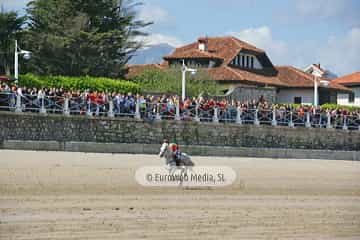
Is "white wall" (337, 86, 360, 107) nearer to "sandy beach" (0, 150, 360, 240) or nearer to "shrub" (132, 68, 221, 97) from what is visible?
"shrub" (132, 68, 221, 97)

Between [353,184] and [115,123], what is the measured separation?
9.27 m

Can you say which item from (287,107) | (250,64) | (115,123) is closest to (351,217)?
(115,123)

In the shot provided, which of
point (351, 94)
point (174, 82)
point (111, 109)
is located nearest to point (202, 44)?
point (174, 82)

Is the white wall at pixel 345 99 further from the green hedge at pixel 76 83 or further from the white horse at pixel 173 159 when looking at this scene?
the white horse at pixel 173 159

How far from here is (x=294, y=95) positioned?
54.1 m

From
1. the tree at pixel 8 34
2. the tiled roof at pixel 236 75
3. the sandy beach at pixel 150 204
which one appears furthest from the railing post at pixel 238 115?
the tiled roof at pixel 236 75

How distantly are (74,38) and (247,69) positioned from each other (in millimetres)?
18248

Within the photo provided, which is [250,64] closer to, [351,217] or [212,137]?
Result: [212,137]

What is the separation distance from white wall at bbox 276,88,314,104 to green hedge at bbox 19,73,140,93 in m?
19.5

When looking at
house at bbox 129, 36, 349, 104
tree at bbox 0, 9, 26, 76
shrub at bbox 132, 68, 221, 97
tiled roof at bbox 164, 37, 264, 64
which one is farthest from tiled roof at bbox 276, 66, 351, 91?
tree at bbox 0, 9, 26, 76

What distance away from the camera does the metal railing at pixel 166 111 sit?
2494cm

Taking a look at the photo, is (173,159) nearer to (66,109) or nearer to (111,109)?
(66,109)

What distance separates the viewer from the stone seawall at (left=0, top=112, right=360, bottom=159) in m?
24.9

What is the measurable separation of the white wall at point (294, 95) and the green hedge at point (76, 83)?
1953cm
